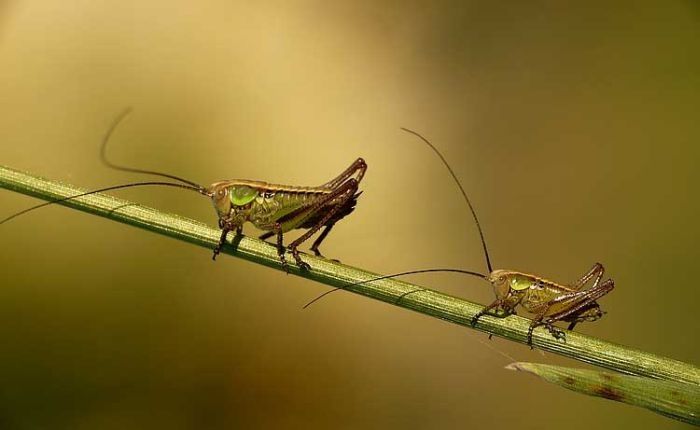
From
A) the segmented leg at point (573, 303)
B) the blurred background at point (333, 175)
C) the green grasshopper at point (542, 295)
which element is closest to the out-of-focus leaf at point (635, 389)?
the green grasshopper at point (542, 295)

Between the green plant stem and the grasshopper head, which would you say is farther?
the grasshopper head

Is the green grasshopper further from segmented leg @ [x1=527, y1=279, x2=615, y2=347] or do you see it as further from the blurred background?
the blurred background

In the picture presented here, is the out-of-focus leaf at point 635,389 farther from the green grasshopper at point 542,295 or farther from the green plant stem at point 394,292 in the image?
the green grasshopper at point 542,295

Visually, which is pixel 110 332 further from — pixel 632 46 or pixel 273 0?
pixel 632 46

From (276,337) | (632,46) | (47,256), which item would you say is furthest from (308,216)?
(632,46)

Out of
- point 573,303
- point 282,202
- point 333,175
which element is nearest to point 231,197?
point 282,202

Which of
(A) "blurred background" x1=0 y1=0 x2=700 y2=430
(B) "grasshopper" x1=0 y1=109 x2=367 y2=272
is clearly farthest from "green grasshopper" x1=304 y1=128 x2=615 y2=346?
(A) "blurred background" x1=0 y1=0 x2=700 y2=430

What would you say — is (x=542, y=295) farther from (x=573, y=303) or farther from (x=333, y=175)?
(x=333, y=175)
